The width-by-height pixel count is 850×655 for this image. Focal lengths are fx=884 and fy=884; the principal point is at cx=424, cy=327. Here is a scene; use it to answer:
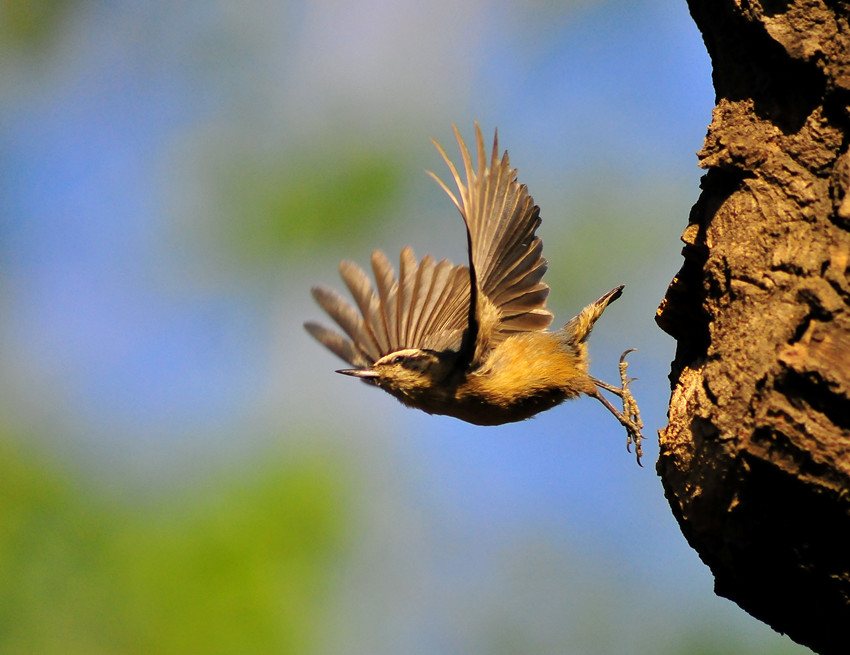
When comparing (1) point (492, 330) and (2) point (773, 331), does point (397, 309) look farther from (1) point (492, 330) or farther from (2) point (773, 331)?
(2) point (773, 331)

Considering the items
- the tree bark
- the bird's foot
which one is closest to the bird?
the bird's foot

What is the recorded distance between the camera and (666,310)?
2943mm

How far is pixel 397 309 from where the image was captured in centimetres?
492

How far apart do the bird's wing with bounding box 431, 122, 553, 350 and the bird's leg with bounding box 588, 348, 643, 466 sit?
1.43ft

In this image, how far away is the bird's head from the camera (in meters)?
4.30

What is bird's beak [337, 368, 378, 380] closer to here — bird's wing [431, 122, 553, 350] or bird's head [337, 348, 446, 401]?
bird's head [337, 348, 446, 401]

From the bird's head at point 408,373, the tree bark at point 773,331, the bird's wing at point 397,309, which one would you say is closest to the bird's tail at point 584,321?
the bird's wing at point 397,309

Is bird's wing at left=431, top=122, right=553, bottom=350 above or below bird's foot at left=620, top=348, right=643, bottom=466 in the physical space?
above

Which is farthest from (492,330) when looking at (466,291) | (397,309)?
(397,309)

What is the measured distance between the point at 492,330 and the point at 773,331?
2155mm

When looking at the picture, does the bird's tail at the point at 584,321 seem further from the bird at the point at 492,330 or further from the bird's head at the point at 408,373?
the bird's head at the point at 408,373

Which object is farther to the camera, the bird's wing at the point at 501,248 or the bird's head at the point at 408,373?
the bird's head at the point at 408,373

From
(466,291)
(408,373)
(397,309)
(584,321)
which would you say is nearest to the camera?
(408,373)

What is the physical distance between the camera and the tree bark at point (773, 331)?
2.18m
